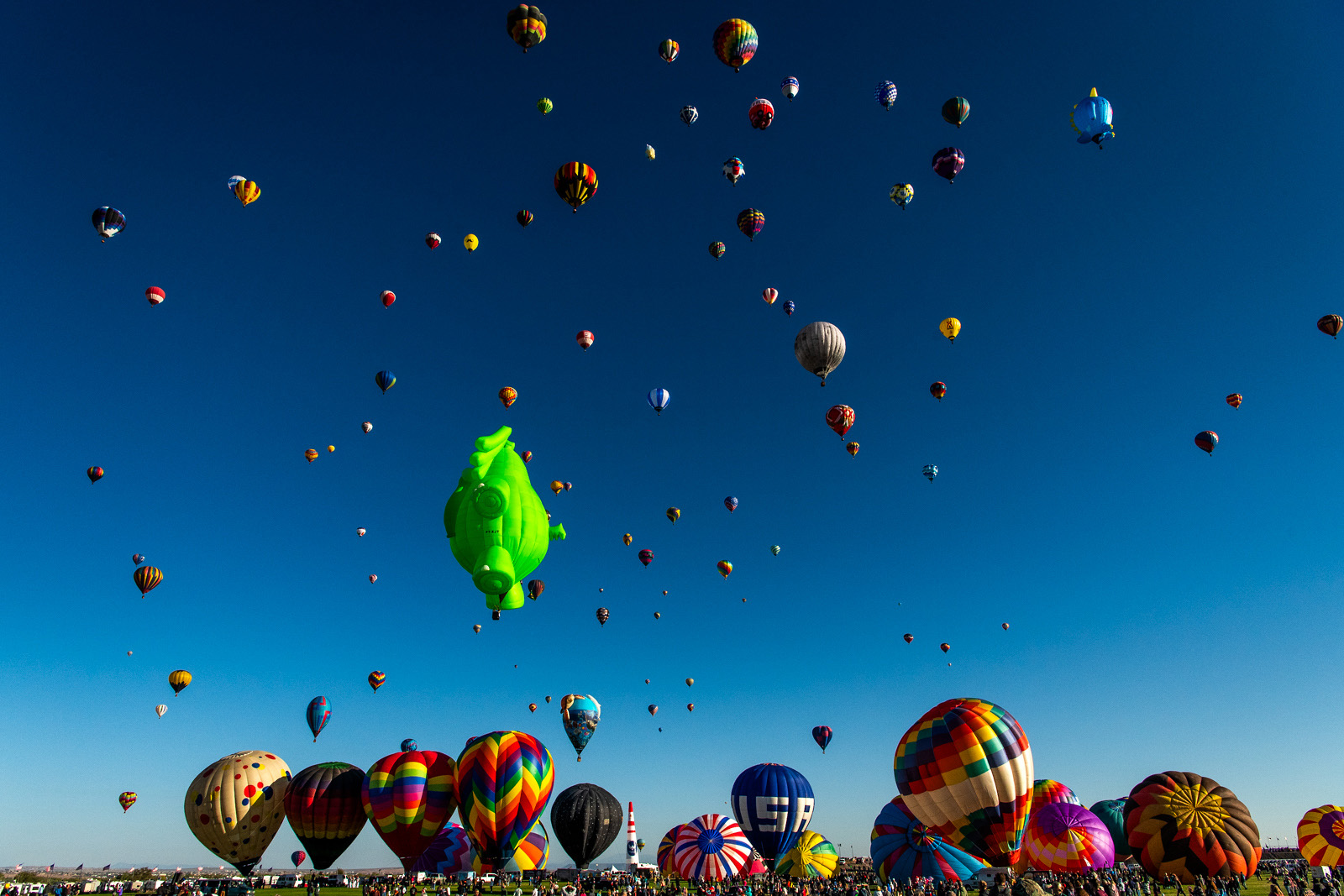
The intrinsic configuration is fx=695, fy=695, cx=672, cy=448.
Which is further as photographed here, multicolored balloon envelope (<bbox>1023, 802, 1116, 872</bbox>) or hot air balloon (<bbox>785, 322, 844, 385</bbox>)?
hot air balloon (<bbox>785, 322, 844, 385</bbox>)

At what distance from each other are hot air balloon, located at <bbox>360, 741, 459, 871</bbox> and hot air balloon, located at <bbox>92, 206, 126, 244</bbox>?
20.2m

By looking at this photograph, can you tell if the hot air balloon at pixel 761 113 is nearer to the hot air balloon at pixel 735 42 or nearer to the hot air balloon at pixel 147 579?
the hot air balloon at pixel 735 42

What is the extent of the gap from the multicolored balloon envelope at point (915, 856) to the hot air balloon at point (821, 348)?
14.0 meters

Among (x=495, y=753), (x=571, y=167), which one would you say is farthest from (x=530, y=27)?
(x=495, y=753)

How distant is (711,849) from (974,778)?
491 inches

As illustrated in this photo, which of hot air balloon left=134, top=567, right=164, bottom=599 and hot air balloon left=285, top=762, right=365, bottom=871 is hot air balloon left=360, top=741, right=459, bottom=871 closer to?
hot air balloon left=285, top=762, right=365, bottom=871

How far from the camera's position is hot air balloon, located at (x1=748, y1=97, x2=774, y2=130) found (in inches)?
885

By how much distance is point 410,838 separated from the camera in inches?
923

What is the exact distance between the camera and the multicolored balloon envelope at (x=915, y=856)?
69.9 feet

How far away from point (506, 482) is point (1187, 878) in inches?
821

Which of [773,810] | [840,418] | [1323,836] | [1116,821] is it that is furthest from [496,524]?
[1116,821]

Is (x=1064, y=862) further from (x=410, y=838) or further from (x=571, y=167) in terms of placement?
(x=571, y=167)

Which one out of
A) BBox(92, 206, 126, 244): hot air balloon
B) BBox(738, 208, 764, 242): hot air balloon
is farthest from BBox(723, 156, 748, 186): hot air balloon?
BBox(92, 206, 126, 244): hot air balloon

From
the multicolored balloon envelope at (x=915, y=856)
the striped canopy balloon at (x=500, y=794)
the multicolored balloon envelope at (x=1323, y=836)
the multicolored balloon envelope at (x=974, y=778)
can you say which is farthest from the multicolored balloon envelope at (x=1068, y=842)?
the striped canopy balloon at (x=500, y=794)
